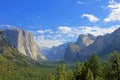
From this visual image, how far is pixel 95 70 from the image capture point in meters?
91.8

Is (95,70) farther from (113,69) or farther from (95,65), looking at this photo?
(113,69)

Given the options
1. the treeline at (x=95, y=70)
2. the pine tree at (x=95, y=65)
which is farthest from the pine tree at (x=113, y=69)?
the pine tree at (x=95, y=65)

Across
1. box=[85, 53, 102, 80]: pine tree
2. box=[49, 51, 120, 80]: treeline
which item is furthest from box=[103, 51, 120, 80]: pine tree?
box=[85, 53, 102, 80]: pine tree

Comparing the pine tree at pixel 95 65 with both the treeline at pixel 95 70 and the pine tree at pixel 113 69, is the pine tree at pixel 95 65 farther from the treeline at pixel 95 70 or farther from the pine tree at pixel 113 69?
the pine tree at pixel 113 69

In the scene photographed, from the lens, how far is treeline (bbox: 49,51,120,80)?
73375mm

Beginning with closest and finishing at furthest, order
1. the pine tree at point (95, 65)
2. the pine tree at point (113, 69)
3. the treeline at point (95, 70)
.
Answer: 1. the pine tree at point (113, 69)
2. the treeline at point (95, 70)
3. the pine tree at point (95, 65)

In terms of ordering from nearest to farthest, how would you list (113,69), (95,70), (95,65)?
(113,69), (95,65), (95,70)

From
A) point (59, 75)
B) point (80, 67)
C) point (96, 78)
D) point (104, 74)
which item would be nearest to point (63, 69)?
point (59, 75)

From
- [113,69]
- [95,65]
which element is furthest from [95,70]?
[113,69]

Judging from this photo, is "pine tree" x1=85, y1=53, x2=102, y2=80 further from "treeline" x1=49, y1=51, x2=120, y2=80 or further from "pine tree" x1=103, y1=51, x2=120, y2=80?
"pine tree" x1=103, y1=51, x2=120, y2=80

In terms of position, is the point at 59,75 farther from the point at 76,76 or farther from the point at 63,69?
the point at 76,76

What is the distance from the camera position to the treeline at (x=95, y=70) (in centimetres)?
7338

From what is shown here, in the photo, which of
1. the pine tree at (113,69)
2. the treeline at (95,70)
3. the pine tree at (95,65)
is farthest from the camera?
the pine tree at (95,65)

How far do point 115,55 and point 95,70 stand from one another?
18.5 metres
